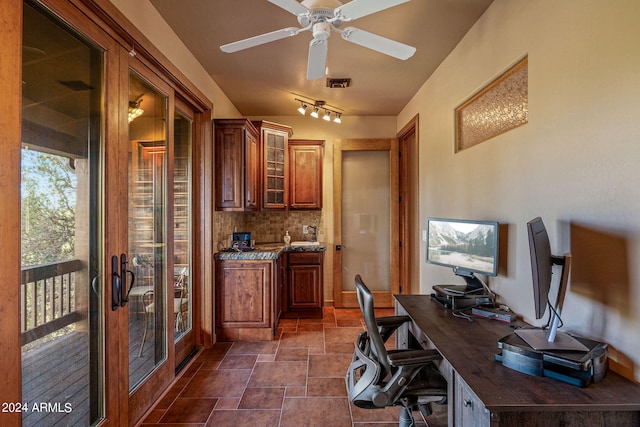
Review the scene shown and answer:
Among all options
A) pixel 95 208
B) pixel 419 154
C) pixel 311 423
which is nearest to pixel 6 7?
pixel 95 208

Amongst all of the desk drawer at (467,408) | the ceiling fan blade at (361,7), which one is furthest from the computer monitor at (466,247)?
the ceiling fan blade at (361,7)

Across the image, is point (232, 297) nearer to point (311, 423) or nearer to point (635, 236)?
point (311, 423)

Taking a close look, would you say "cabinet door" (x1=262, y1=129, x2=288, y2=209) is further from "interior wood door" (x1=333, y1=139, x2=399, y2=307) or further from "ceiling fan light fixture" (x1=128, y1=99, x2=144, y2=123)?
"ceiling fan light fixture" (x1=128, y1=99, x2=144, y2=123)

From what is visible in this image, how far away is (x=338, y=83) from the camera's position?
10.8ft

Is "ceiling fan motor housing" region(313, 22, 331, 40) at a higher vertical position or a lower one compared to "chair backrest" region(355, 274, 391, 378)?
higher

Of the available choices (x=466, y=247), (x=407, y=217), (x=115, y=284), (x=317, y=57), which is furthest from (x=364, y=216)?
(x=115, y=284)

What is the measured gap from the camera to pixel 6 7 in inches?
43.5

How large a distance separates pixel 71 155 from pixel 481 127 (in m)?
2.60

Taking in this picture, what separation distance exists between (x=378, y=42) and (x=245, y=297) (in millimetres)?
2705

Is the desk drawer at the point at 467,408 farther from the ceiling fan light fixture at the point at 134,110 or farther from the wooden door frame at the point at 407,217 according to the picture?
the wooden door frame at the point at 407,217

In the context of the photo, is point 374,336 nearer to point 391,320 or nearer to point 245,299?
point 391,320

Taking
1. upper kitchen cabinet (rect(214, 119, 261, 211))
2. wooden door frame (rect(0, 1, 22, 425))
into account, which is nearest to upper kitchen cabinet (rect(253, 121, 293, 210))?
upper kitchen cabinet (rect(214, 119, 261, 211))

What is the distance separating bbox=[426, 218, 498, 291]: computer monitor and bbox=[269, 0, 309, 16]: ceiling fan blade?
5.28 feet

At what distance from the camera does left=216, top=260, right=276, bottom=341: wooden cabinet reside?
3.23m
